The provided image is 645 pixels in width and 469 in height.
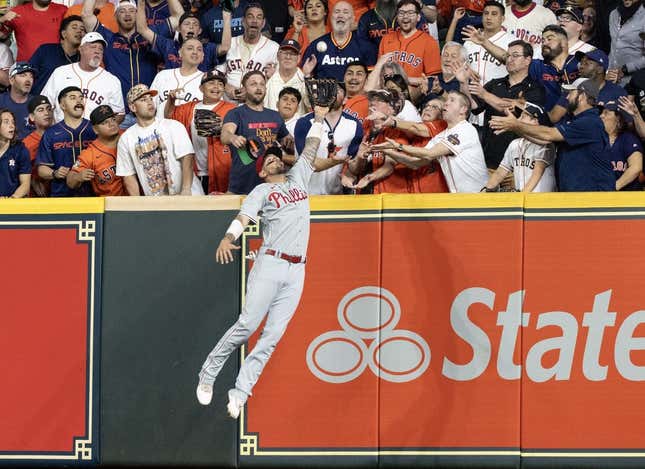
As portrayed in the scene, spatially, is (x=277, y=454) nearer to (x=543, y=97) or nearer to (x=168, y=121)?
(x=168, y=121)

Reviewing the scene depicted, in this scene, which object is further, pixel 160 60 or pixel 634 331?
pixel 160 60

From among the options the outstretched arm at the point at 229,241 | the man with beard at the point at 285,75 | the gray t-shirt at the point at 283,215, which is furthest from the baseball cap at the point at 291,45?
the outstretched arm at the point at 229,241

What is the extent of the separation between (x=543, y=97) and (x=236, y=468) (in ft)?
17.2

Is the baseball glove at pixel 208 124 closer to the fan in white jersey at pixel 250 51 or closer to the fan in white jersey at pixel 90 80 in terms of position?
the fan in white jersey at pixel 90 80

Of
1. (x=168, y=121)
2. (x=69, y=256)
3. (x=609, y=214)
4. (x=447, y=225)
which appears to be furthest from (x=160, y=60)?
(x=609, y=214)

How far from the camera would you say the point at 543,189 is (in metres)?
11.8

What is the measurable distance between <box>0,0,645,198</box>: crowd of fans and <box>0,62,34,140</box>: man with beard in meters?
0.02

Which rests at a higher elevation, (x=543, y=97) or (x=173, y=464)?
(x=543, y=97)

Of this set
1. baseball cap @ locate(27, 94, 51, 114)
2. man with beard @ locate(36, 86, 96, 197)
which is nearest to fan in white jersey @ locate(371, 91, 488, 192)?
man with beard @ locate(36, 86, 96, 197)

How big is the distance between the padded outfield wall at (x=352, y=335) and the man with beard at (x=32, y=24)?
5.38 m

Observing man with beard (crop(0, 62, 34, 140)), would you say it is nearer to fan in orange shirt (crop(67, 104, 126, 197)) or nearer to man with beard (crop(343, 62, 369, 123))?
fan in orange shirt (crop(67, 104, 126, 197))

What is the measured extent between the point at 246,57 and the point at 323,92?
13.4 feet

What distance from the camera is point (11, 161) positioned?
13117 millimetres

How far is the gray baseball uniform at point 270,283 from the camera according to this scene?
34.1 ft
